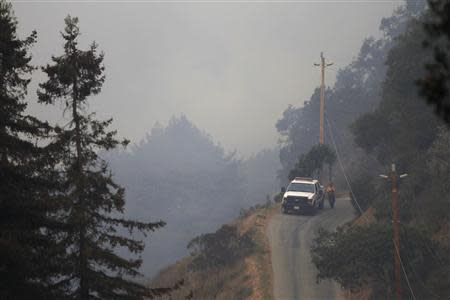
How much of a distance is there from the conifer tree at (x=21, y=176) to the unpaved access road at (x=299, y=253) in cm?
2111

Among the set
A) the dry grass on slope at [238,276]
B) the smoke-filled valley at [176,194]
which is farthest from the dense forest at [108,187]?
the smoke-filled valley at [176,194]

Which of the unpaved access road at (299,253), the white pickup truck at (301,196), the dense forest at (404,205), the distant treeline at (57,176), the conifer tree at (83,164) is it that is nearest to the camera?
the distant treeline at (57,176)

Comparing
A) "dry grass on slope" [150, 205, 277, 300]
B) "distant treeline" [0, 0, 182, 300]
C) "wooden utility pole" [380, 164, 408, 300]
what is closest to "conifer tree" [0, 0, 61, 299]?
"distant treeline" [0, 0, 182, 300]

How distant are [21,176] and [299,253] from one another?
27.5m

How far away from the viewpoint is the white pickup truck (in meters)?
45.0

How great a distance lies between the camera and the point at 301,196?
44969 mm

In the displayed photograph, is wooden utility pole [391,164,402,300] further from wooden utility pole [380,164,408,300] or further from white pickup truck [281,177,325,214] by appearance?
white pickup truck [281,177,325,214]

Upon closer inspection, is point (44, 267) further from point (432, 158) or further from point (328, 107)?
point (328, 107)

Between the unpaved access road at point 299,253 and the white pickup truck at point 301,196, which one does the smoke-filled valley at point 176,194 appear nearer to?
the unpaved access road at point 299,253

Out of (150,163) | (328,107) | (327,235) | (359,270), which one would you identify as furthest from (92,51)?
(150,163)

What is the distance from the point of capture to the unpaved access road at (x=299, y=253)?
112 ft

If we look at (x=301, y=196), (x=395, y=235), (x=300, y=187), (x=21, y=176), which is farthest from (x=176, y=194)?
(x=21, y=176)

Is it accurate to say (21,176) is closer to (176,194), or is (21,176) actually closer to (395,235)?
(395,235)

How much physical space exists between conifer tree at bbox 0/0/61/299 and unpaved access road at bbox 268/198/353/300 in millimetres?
21114
